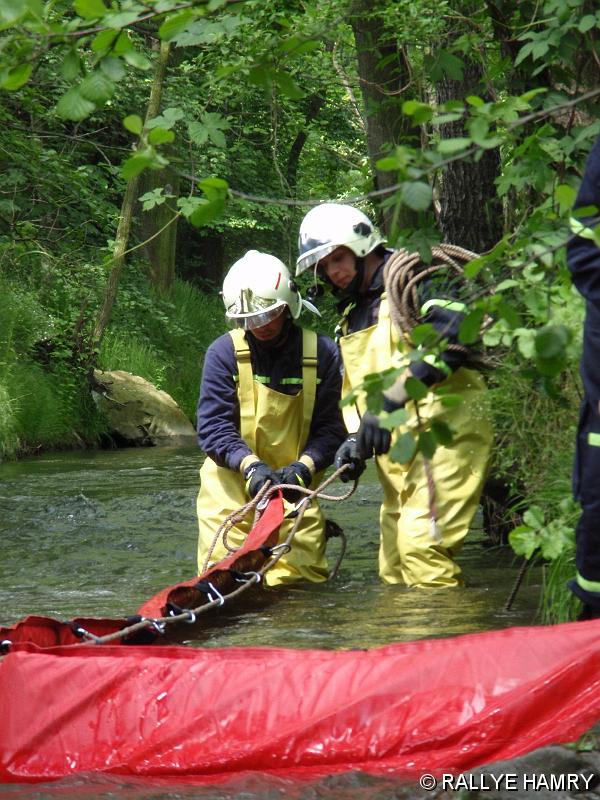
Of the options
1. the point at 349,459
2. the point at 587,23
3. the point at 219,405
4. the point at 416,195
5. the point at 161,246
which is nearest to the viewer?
the point at 416,195

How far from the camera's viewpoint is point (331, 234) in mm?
6441

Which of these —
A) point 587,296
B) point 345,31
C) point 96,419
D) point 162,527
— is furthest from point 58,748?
point 96,419

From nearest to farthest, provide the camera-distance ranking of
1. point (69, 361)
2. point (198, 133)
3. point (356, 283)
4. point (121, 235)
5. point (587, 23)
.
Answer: point (198, 133)
point (587, 23)
point (356, 283)
point (69, 361)
point (121, 235)

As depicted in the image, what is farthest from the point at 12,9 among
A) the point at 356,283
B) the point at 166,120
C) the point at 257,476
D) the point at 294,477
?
the point at 294,477

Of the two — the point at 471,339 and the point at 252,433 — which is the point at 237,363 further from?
the point at 471,339

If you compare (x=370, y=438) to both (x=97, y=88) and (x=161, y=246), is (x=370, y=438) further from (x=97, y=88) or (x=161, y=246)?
(x=161, y=246)

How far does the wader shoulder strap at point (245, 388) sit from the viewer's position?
→ 698cm

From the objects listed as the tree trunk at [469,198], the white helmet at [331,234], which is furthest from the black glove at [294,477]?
the tree trunk at [469,198]

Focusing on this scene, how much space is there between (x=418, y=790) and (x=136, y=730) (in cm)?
89

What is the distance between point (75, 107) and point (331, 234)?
3369 millimetres

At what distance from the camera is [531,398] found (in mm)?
5180

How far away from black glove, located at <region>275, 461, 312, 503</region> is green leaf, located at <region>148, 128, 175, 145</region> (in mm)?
3776

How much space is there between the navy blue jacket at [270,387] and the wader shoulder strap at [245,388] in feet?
0.15

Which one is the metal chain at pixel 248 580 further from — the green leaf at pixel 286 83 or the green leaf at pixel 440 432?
the green leaf at pixel 286 83
